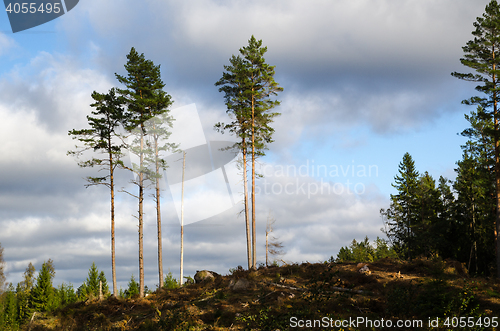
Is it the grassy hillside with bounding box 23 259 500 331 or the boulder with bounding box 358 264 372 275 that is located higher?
the boulder with bounding box 358 264 372 275

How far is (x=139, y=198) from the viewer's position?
27.1 m

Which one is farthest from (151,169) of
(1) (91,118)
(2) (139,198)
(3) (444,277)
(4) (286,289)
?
(3) (444,277)

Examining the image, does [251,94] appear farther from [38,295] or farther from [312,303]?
[38,295]

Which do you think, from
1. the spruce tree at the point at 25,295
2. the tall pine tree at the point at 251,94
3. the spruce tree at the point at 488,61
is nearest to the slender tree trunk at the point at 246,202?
the tall pine tree at the point at 251,94

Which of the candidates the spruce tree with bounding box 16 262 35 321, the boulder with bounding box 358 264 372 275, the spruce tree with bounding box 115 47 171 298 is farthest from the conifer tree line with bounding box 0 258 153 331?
the boulder with bounding box 358 264 372 275

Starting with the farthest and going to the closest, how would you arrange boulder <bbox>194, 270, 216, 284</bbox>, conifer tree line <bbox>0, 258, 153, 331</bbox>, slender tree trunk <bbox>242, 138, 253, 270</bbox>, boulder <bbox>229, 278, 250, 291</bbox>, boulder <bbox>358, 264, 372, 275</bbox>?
conifer tree line <bbox>0, 258, 153, 331</bbox>, slender tree trunk <bbox>242, 138, 253, 270</bbox>, boulder <bbox>194, 270, 216, 284</bbox>, boulder <bbox>229, 278, 250, 291</bbox>, boulder <bbox>358, 264, 372, 275</bbox>

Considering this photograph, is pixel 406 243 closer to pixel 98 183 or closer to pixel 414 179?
pixel 414 179

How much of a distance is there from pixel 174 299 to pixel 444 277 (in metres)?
12.8

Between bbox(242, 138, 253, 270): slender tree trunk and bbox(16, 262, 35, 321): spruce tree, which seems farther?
bbox(16, 262, 35, 321): spruce tree

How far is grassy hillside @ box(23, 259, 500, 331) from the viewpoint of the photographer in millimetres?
12266

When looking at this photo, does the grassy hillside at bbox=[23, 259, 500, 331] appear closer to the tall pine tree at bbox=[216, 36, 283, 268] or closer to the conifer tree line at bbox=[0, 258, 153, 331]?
the tall pine tree at bbox=[216, 36, 283, 268]

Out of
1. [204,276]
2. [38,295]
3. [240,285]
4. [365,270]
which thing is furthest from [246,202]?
[38,295]

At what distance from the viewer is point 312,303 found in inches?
548

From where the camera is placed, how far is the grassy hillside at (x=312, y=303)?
1227cm
